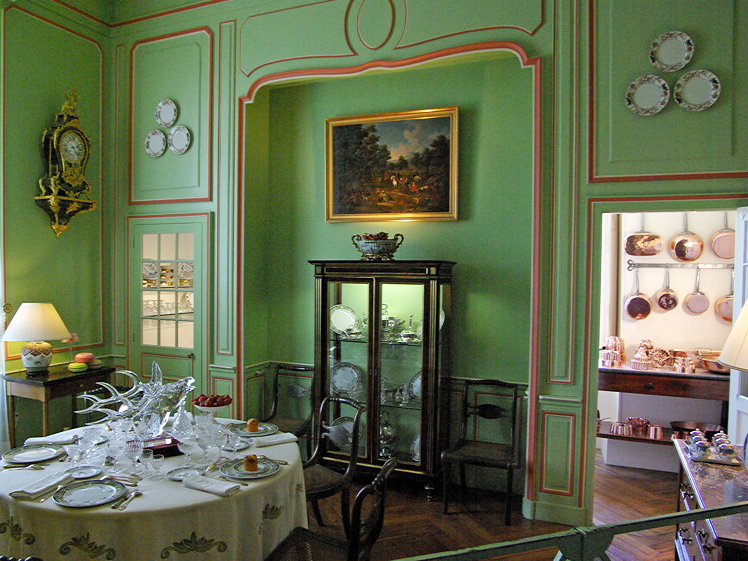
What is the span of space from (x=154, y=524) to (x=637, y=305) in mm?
4176

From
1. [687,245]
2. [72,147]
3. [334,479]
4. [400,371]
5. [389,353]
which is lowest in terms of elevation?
[334,479]

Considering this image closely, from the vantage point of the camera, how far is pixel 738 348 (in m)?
2.02

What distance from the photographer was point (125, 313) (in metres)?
4.75

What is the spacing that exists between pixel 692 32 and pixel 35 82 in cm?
442

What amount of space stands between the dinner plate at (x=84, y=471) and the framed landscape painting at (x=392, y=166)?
2545 mm

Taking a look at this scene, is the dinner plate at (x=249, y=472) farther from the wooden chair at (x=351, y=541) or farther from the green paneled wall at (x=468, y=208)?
the green paneled wall at (x=468, y=208)

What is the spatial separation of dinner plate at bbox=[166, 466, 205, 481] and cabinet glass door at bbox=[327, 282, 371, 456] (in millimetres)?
1691

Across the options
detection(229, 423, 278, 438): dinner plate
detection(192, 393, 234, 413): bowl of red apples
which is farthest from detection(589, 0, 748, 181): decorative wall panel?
detection(192, 393, 234, 413): bowl of red apples

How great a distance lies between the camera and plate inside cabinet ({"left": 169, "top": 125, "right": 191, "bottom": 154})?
4445mm

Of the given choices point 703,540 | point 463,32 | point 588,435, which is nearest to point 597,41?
point 463,32

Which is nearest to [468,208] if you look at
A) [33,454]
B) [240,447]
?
[240,447]

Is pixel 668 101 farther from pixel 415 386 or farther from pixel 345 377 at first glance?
pixel 345 377

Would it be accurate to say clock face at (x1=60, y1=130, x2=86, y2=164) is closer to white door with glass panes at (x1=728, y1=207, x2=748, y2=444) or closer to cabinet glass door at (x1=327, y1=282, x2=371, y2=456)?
cabinet glass door at (x1=327, y1=282, x2=371, y2=456)

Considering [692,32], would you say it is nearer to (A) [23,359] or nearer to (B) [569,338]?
(B) [569,338]
